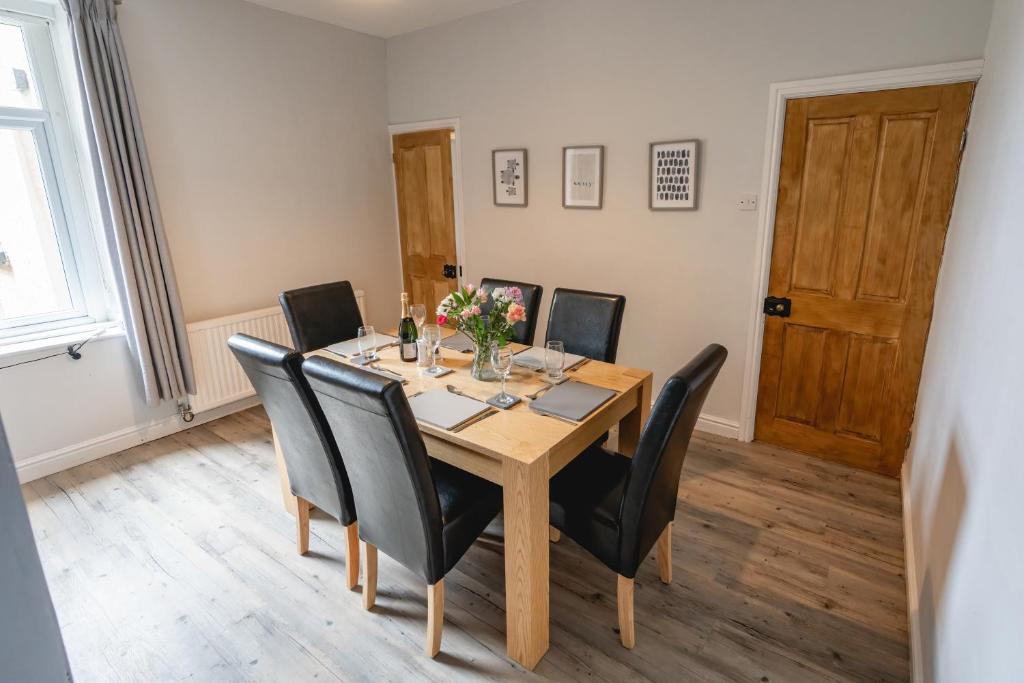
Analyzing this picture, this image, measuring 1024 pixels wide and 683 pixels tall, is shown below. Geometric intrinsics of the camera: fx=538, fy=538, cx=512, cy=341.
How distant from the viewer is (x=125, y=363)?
326cm

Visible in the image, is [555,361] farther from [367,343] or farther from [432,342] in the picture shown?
[367,343]

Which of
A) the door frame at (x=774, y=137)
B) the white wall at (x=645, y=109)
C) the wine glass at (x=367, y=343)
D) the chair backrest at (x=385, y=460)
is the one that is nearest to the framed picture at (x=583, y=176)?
the white wall at (x=645, y=109)

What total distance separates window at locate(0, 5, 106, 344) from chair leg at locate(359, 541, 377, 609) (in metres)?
2.56

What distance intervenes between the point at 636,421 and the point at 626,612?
0.83 m

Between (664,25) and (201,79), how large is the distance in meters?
2.81

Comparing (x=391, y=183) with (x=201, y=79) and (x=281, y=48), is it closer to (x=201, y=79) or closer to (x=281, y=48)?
(x=281, y=48)

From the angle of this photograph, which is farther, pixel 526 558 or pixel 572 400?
pixel 572 400

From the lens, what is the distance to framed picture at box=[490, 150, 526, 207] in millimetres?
3785

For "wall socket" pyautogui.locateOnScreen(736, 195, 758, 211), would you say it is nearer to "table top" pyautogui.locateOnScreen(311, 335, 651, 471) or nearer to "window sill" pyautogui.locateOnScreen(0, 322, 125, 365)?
"table top" pyautogui.locateOnScreen(311, 335, 651, 471)

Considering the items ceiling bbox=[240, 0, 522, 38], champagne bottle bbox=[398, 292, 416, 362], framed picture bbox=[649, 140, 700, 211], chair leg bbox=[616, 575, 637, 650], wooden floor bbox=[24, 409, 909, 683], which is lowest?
wooden floor bbox=[24, 409, 909, 683]

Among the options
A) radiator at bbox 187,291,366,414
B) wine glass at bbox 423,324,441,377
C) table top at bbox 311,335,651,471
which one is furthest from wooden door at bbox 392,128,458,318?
wine glass at bbox 423,324,441,377

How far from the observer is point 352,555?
211 cm

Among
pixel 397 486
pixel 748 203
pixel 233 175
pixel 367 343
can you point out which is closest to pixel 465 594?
pixel 397 486

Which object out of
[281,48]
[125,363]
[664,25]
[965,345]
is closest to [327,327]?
[125,363]
